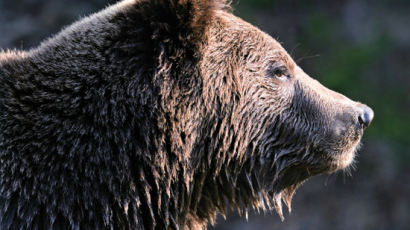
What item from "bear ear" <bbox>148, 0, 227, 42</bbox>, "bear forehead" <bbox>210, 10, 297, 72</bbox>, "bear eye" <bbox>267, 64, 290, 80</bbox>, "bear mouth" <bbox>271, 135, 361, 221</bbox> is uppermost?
"bear ear" <bbox>148, 0, 227, 42</bbox>

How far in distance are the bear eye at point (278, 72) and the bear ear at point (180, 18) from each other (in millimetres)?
592

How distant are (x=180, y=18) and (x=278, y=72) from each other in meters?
0.84

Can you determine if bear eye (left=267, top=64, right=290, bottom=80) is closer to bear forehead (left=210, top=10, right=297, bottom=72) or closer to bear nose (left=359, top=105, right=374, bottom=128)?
A: bear forehead (left=210, top=10, right=297, bottom=72)

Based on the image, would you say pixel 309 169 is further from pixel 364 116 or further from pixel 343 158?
pixel 364 116

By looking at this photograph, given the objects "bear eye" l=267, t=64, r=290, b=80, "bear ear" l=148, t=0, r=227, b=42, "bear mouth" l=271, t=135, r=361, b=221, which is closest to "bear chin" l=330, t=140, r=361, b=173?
"bear mouth" l=271, t=135, r=361, b=221

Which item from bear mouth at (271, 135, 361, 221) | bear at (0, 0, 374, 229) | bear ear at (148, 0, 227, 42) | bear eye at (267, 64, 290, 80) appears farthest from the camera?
bear mouth at (271, 135, 361, 221)

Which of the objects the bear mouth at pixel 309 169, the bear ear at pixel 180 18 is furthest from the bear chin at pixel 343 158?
the bear ear at pixel 180 18

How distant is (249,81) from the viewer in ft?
11.1

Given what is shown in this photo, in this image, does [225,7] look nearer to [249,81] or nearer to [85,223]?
[249,81]

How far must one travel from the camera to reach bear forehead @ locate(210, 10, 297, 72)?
134 inches

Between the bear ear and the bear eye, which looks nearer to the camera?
the bear ear

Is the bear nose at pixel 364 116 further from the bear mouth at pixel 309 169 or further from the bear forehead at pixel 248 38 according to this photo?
the bear forehead at pixel 248 38

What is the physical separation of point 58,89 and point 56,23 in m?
7.29

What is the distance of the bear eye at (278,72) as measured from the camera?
3498 millimetres
